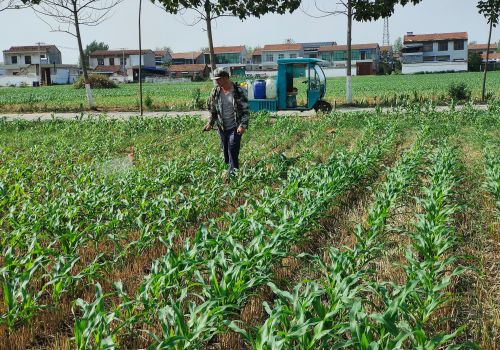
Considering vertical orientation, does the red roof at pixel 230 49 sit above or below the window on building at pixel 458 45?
above

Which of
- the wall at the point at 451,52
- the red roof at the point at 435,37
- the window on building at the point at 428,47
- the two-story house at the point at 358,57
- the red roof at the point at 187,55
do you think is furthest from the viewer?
the red roof at the point at 187,55

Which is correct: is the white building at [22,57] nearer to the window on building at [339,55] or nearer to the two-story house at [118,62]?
the two-story house at [118,62]

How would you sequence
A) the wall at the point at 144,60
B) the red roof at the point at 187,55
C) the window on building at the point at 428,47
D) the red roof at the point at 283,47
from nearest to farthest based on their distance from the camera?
the window on building at the point at 428,47, the wall at the point at 144,60, the red roof at the point at 283,47, the red roof at the point at 187,55

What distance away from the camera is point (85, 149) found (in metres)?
11.8

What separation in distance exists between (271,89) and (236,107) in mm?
10279

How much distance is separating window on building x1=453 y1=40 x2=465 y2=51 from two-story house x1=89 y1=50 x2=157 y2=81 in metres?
44.6

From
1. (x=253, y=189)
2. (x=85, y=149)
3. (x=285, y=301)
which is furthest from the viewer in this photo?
(x=85, y=149)

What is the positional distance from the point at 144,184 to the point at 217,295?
159 inches

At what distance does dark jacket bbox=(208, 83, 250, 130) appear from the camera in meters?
8.18

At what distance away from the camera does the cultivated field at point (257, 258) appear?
10.2 feet

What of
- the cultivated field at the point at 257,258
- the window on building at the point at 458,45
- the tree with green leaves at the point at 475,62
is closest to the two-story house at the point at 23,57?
the tree with green leaves at the point at 475,62

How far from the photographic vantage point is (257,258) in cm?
395

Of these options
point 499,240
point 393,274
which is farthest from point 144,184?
point 499,240

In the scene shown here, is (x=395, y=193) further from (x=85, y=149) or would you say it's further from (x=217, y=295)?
(x=85, y=149)
